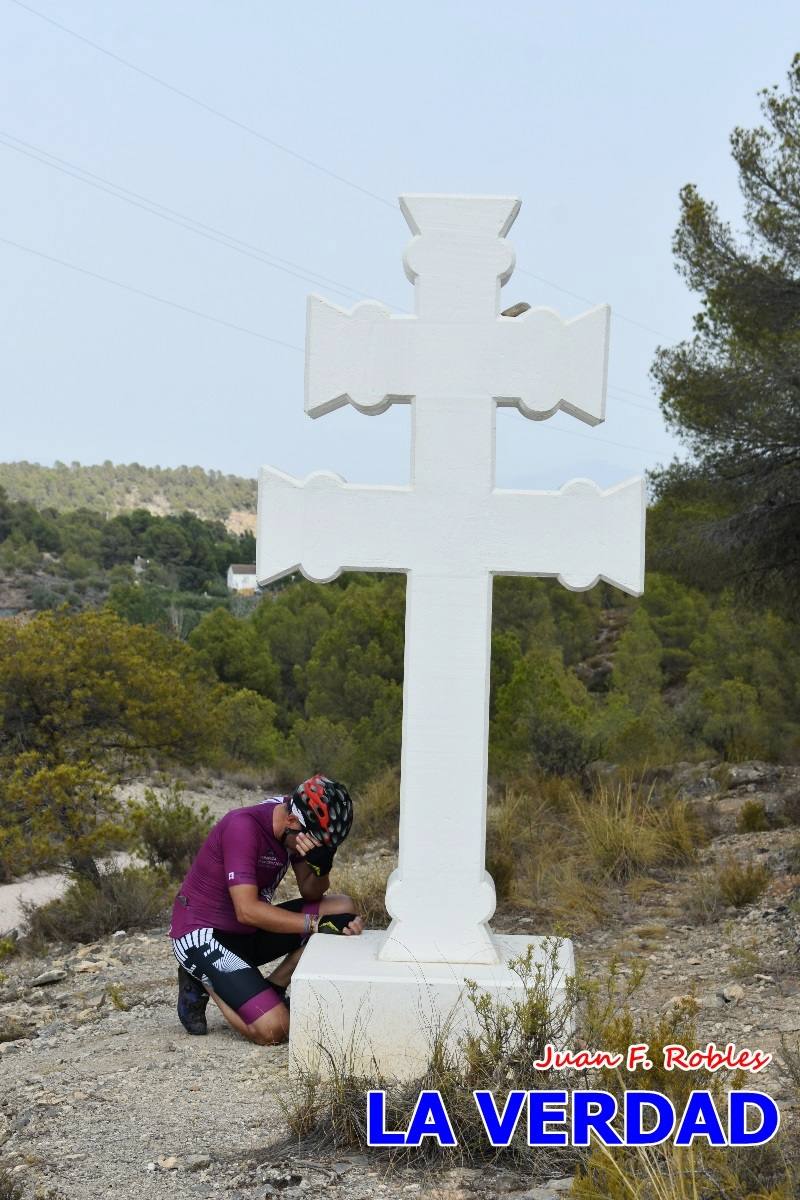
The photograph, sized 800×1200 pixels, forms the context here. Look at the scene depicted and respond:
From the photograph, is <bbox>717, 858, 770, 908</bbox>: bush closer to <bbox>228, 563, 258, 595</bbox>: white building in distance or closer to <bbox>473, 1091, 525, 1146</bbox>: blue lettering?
<bbox>473, 1091, 525, 1146</bbox>: blue lettering

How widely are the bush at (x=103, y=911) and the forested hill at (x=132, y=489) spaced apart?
66779 mm

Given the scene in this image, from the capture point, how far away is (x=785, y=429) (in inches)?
468

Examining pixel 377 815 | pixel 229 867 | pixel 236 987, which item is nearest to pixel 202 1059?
pixel 236 987

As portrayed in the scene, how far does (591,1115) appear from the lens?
11.1 ft

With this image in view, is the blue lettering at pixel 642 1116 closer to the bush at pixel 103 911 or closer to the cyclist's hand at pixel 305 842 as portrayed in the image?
the cyclist's hand at pixel 305 842

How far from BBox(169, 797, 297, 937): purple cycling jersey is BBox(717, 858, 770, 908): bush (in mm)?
2792

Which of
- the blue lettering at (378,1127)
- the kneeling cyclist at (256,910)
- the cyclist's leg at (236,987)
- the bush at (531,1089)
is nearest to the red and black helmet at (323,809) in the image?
the kneeling cyclist at (256,910)

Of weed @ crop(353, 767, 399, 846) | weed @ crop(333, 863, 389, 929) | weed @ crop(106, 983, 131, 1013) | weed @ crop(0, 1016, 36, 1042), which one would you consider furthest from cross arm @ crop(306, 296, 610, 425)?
weed @ crop(353, 767, 399, 846)

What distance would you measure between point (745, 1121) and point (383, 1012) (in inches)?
51.6

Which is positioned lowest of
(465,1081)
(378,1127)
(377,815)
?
(378,1127)

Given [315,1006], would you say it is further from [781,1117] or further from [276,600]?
[276,600]

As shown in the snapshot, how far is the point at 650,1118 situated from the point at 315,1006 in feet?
4.06

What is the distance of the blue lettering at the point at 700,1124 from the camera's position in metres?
3.15

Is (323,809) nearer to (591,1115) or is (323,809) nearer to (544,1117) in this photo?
(544,1117)
